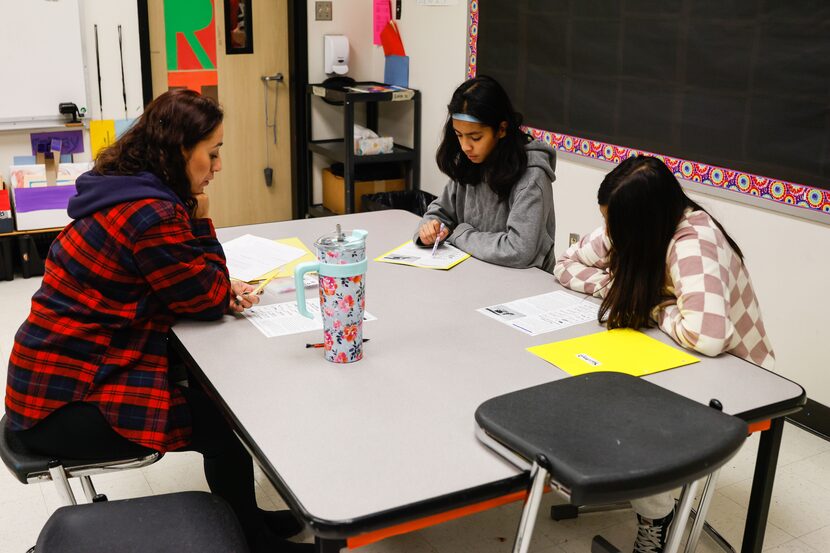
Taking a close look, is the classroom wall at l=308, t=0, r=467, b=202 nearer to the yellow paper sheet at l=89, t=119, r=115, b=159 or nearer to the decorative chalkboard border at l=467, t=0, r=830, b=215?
the decorative chalkboard border at l=467, t=0, r=830, b=215

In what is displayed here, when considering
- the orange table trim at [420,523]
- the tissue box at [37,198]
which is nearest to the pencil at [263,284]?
the orange table trim at [420,523]

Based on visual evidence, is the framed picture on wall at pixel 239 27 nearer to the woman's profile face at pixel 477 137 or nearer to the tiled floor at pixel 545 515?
the woman's profile face at pixel 477 137

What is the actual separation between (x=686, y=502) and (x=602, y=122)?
2312 millimetres

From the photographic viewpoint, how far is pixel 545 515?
7.25 ft

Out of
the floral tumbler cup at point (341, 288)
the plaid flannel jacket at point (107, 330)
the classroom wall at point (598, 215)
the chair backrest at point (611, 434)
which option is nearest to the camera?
the chair backrest at point (611, 434)

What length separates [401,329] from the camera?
5.75ft

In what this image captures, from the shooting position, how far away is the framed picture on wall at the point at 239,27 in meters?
4.55

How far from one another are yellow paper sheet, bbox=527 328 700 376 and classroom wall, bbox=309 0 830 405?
4.05 feet

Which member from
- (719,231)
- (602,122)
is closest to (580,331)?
(719,231)

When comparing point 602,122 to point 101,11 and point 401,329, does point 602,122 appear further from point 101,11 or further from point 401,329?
point 101,11

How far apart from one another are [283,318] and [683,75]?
193cm

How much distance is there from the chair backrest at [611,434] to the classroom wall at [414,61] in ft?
10.2

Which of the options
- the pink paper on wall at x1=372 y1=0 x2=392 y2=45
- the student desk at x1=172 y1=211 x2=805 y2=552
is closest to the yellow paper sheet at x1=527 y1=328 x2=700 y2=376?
the student desk at x1=172 y1=211 x2=805 y2=552

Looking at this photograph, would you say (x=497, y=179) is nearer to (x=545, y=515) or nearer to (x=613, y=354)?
(x=613, y=354)
